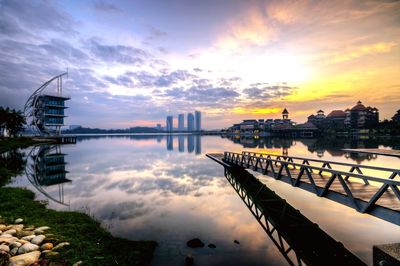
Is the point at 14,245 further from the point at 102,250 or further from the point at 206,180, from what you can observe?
the point at 206,180

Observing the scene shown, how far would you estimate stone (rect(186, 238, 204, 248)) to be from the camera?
388 inches

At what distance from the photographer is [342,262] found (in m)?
8.36

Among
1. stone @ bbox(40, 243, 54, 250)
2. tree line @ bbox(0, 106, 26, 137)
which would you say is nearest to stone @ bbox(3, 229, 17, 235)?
stone @ bbox(40, 243, 54, 250)

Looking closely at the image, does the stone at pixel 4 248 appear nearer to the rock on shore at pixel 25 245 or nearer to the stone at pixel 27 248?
the rock on shore at pixel 25 245

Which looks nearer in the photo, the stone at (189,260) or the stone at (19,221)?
the stone at (189,260)

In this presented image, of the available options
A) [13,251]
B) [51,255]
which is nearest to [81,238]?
[51,255]

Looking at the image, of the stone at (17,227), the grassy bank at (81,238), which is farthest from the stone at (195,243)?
the stone at (17,227)

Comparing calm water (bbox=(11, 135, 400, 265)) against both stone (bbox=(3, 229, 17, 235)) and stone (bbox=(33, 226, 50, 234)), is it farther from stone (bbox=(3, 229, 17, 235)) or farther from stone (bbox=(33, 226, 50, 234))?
stone (bbox=(3, 229, 17, 235))

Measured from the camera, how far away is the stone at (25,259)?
22.0 ft

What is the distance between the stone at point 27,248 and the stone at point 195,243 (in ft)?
18.5

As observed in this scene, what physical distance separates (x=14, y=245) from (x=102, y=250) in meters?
2.83

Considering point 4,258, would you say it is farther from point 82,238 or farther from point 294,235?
point 294,235

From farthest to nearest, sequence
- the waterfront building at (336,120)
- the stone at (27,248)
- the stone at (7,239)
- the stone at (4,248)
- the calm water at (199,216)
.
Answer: the waterfront building at (336,120), the calm water at (199,216), the stone at (7,239), the stone at (27,248), the stone at (4,248)

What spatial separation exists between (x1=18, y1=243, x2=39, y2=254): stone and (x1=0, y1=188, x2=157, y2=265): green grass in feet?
2.99
